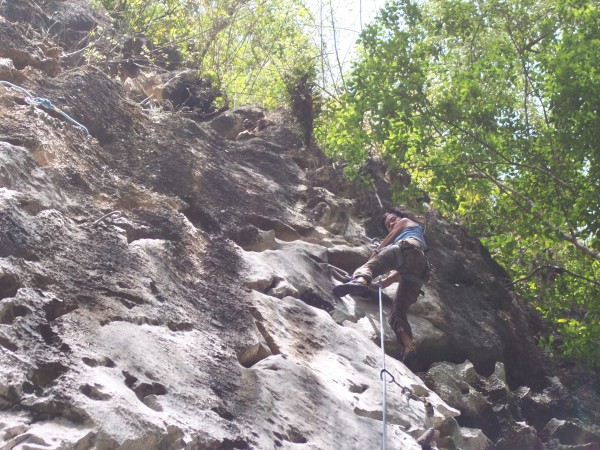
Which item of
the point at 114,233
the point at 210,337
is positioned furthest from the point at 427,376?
the point at 114,233

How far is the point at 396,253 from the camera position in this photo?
801 cm

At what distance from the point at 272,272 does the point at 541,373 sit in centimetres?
377

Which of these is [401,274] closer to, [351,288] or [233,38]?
[351,288]

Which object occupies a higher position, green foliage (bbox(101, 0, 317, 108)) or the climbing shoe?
green foliage (bbox(101, 0, 317, 108))

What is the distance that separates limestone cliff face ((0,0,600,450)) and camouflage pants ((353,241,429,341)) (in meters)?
0.29

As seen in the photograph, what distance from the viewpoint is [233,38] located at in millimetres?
13031

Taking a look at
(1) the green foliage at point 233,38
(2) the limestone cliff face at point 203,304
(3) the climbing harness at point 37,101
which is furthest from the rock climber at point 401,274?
(1) the green foliage at point 233,38

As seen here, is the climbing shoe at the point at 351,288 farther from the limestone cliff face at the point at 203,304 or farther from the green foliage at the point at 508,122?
the green foliage at the point at 508,122

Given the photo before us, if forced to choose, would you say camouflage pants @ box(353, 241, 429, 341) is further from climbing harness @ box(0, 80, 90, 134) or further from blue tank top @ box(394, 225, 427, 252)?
climbing harness @ box(0, 80, 90, 134)

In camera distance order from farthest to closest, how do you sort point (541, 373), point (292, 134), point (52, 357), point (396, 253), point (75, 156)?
point (292, 134) → point (541, 373) → point (396, 253) → point (75, 156) → point (52, 357)

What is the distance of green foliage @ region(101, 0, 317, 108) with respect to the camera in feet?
38.0

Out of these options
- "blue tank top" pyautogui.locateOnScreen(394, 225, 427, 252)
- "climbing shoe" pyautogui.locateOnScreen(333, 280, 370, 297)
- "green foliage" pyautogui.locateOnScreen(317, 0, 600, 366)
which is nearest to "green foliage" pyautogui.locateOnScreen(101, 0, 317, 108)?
"green foliage" pyautogui.locateOnScreen(317, 0, 600, 366)

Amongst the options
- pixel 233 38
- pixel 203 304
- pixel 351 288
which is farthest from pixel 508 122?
pixel 233 38

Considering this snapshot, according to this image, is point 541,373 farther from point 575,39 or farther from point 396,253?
point 575,39
